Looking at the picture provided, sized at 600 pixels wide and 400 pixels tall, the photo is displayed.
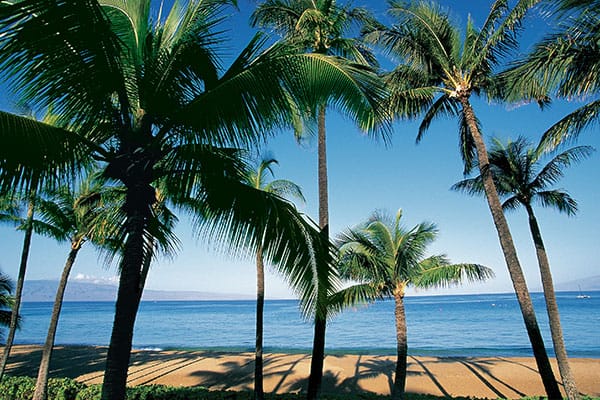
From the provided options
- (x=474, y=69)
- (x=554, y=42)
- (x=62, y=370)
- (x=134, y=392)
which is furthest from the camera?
(x=62, y=370)

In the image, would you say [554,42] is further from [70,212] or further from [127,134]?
[70,212]

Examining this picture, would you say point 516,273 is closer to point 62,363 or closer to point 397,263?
point 397,263

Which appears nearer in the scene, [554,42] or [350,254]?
[554,42]

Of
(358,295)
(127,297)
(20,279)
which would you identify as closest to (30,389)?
(20,279)

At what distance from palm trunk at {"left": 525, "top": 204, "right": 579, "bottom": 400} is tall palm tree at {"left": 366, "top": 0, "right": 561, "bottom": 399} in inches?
87.8

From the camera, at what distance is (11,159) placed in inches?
151

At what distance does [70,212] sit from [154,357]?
16.1m

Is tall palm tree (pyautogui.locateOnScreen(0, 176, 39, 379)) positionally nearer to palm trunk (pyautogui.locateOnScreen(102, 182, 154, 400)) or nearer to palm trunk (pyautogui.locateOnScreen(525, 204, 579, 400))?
palm trunk (pyautogui.locateOnScreen(102, 182, 154, 400))

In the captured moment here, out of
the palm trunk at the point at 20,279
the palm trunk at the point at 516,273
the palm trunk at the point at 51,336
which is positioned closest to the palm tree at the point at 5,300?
the palm trunk at the point at 20,279

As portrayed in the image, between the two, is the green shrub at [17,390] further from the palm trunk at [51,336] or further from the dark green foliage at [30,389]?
the palm trunk at [51,336]

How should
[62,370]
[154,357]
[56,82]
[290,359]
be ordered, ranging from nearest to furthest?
[56,82] → [62,370] → [290,359] → [154,357]

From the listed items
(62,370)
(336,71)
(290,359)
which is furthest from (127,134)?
(62,370)

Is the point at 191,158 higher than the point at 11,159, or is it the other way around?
the point at 191,158

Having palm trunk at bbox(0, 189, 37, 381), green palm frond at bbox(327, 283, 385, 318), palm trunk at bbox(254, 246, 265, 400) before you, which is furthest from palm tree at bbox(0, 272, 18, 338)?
green palm frond at bbox(327, 283, 385, 318)
